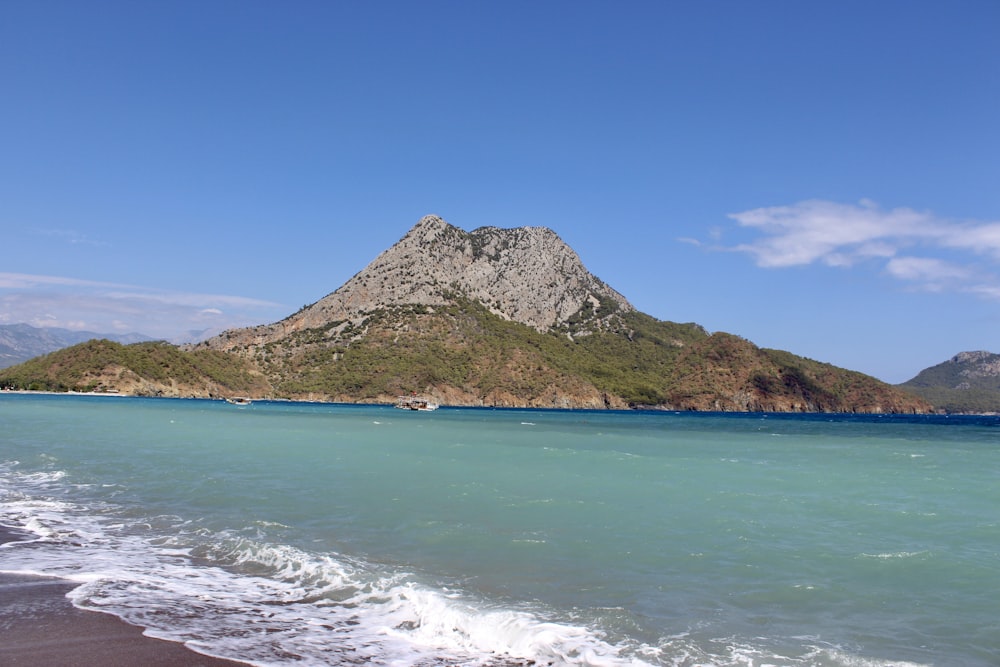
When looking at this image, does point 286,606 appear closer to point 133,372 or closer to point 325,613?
point 325,613

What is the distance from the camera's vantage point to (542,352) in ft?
647

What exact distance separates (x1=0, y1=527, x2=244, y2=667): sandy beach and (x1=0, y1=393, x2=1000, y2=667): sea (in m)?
0.28

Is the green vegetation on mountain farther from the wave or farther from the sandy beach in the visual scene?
the sandy beach

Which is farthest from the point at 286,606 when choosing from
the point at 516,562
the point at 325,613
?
the point at 516,562

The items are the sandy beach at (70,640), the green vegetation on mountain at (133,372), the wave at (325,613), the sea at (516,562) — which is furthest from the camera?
the green vegetation on mountain at (133,372)

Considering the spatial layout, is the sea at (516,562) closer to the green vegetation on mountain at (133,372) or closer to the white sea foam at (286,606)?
the white sea foam at (286,606)

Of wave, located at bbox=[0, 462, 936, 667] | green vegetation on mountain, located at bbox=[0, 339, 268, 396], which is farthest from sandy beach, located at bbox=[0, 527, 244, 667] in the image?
green vegetation on mountain, located at bbox=[0, 339, 268, 396]

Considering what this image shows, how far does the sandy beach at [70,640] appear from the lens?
23.0 feet

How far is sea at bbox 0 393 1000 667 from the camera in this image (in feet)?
27.0

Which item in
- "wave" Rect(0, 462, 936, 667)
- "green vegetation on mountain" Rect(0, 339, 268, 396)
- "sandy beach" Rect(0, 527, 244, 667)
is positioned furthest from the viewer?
"green vegetation on mountain" Rect(0, 339, 268, 396)

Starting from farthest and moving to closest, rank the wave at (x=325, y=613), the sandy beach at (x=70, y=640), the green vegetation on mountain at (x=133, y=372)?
the green vegetation on mountain at (x=133, y=372) → the wave at (x=325, y=613) → the sandy beach at (x=70, y=640)

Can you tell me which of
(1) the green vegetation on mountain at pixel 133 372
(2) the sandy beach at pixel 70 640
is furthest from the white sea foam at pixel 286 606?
(1) the green vegetation on mountain at pixel 133 372

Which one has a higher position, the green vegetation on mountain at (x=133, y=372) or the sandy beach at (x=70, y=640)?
the green vegetation on mountain at (x=133, y=372)

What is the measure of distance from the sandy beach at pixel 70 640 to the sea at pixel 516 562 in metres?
0.28
